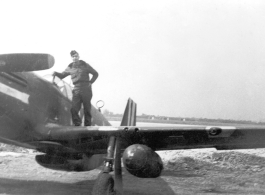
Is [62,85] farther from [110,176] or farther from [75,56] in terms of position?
[110,176]

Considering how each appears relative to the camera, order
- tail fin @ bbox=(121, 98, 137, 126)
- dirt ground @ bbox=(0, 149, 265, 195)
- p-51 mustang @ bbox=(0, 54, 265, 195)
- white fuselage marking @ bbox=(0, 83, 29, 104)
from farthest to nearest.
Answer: tail fin @ bbox=(121, 98, 137, 126), dirt ground @ bbox=(0, 149, 265, 195), white fuselage marking @ bbox=(0, 83, 29, 104), p-51 mustang @ bbox=(0, 54, 265, 195)

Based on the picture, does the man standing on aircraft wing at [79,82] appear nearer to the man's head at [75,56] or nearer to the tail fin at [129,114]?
the man's head at [75,56]

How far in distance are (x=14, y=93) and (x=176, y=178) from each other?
4193 mm

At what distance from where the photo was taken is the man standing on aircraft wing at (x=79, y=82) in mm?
5754

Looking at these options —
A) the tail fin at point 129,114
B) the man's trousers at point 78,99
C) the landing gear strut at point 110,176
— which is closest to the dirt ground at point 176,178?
the landing gear strut at point 110,176

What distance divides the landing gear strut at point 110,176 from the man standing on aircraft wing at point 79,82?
2.91 ft

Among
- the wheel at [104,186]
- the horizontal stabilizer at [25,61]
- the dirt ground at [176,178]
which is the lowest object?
the dirt ground at [176,178]

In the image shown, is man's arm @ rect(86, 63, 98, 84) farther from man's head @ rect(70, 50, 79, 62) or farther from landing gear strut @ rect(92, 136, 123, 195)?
landing gear strut @ rect(92, 136, 123, 195)

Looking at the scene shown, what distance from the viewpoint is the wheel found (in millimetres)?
4755

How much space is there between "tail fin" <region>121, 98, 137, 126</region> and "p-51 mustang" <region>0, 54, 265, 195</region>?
2999 mm

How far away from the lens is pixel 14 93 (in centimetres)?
511

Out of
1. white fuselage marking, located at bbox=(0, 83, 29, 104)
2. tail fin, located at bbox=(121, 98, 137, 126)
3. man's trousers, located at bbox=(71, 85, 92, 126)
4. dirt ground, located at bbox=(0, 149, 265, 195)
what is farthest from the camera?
tail fin, located at bbox=(121, 98, 137, 126)

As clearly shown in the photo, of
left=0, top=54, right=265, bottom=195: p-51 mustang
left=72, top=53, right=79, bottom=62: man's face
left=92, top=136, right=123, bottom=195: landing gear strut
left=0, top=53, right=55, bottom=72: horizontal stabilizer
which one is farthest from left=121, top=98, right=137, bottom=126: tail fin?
left=0, top=53, right=55, bottom=72: horizontal stabilizer

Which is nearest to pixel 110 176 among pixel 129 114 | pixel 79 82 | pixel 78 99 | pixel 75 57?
pixel 78 99
